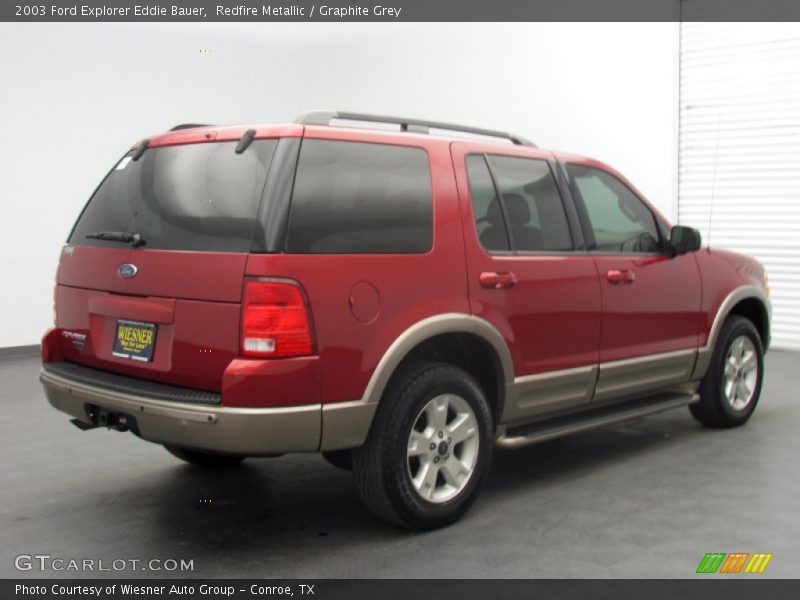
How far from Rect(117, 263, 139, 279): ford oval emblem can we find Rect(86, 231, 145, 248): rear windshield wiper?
0.09 meters

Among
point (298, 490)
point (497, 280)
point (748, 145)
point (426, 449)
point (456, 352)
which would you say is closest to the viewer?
point (426, 449)

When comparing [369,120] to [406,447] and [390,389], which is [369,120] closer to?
[390,389]

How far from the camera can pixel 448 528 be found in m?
4.11

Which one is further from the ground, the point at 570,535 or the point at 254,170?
the point at 254,170

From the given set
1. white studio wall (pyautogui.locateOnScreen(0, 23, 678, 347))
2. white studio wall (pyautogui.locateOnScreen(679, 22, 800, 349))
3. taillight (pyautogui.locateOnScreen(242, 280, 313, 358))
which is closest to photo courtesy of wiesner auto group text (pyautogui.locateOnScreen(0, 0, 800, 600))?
taillight (pyautogui.locateOnScreen(242, 280, 313, 358))

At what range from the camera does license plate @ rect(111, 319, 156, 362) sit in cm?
381

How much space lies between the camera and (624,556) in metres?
3.71

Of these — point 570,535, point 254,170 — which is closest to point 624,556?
point 570,535

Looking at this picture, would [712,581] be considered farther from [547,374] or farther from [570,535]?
[547,374]

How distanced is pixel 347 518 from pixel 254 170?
5.63ft

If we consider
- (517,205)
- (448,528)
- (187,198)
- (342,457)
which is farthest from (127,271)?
(517,205)

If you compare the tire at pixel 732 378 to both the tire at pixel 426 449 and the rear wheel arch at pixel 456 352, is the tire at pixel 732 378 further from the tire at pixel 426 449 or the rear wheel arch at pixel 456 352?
the tire at pixel 426 449

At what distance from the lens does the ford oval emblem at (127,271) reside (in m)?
3.92

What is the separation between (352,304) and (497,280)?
90cm
